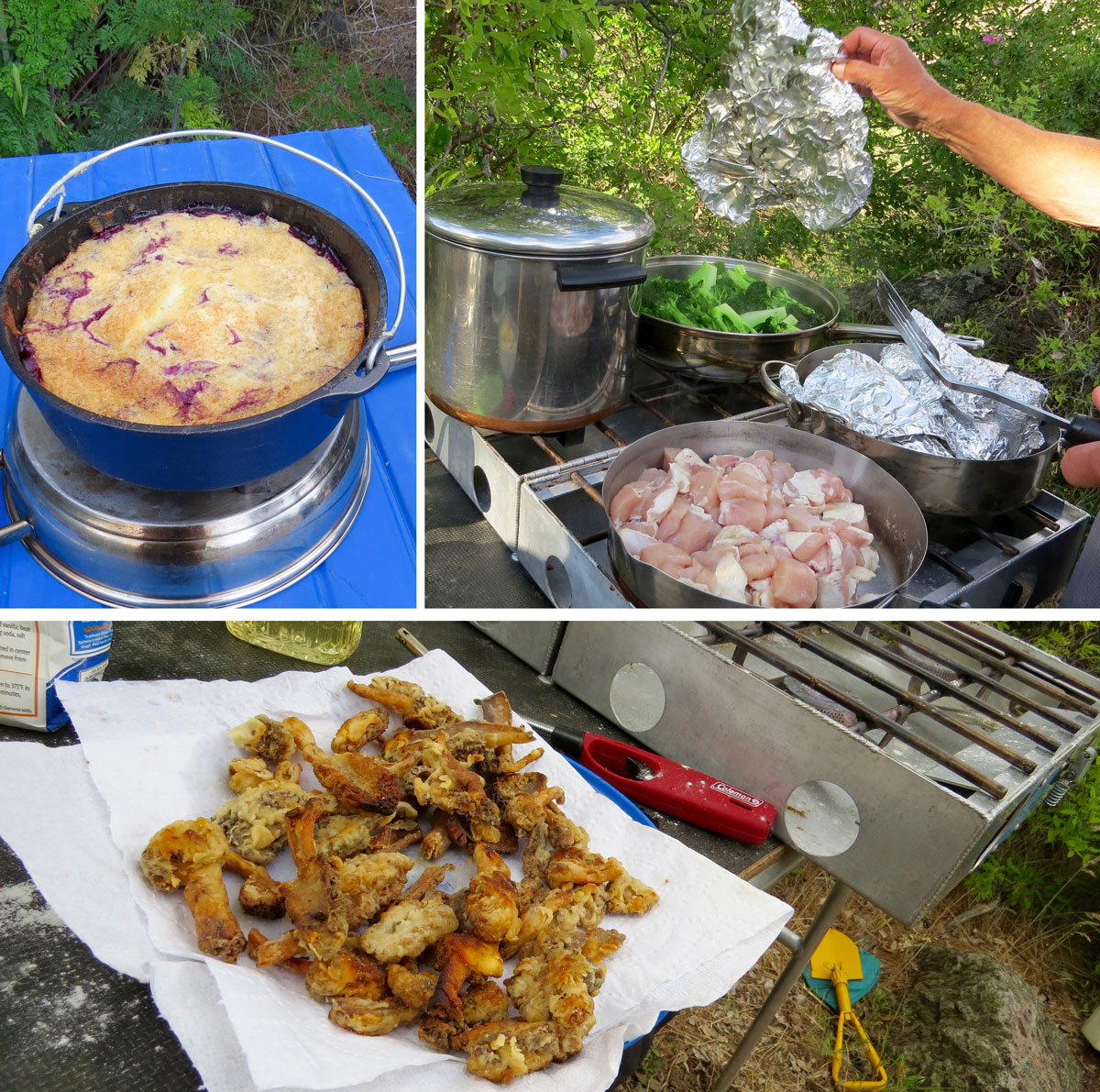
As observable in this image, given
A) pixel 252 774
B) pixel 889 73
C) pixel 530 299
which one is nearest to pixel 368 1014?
pixel 252 774

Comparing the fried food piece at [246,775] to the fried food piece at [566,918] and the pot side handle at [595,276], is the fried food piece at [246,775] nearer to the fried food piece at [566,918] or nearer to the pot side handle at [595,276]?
the fried food piece at [566,918]

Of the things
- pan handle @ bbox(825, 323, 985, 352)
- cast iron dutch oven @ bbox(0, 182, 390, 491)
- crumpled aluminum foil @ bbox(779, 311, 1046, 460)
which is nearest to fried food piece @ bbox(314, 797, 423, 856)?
cast iron dutch oven @ bbox(0, 182, 390, 491)

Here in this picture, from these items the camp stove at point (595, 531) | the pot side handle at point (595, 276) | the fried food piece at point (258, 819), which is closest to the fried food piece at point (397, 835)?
the fried food piece at point (258, 819)

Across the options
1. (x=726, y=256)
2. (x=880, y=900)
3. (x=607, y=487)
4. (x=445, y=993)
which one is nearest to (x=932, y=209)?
(x=726, y=256)

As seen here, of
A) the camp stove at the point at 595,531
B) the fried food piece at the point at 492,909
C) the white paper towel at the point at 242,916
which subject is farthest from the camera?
the camp stove at the point at 595,531

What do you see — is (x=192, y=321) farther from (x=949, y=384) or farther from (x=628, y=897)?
(x=949, y=384)

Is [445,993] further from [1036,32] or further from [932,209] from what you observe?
[1036,32]
